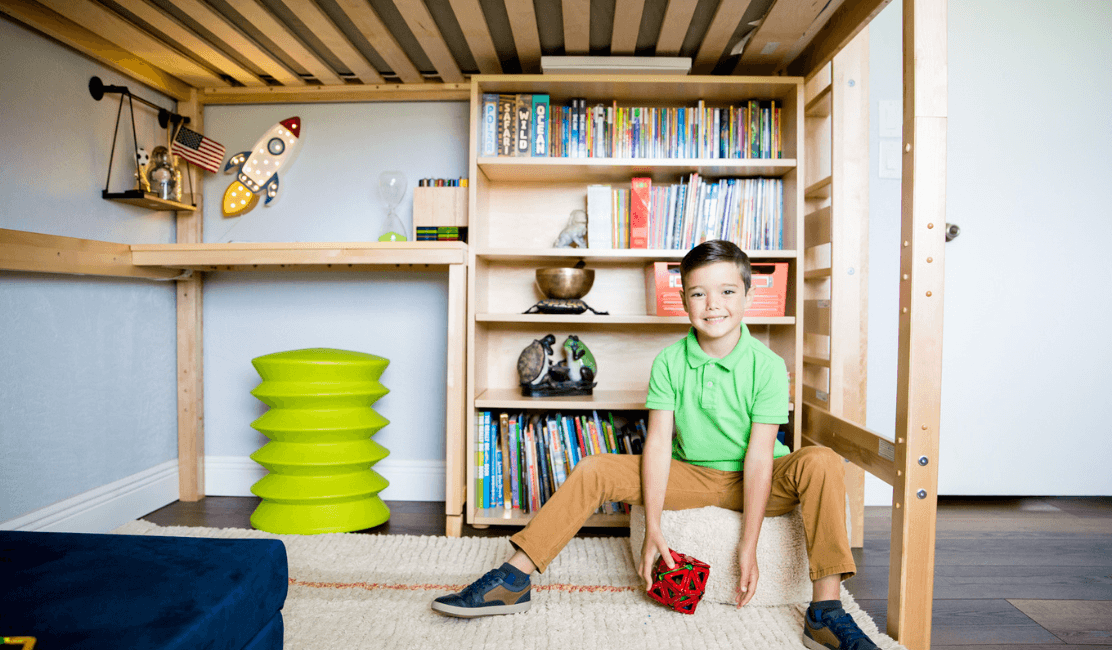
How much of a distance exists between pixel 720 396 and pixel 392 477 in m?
1.43

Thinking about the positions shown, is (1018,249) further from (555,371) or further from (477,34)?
(477,34)

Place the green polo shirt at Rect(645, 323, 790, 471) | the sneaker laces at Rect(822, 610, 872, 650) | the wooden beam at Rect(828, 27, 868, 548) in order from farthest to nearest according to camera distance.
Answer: the wooden beam at Rect(828, 27, 868, 548) < the green polo shirt at Rect(645, 323, 790, 471) < the sneaker laces at Rect(822, 610, 872, 650)

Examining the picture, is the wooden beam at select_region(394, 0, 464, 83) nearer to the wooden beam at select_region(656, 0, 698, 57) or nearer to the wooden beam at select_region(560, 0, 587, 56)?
the wooden beam at select_region(560, 0, 587, 56)

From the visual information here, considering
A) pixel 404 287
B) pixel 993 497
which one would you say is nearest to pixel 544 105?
pixel 404 287

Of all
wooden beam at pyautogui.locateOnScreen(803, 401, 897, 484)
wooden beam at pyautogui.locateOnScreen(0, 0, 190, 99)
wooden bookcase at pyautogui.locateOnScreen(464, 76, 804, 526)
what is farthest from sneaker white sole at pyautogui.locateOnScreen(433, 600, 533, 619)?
wooden beam at pyautogui.locateOnScreen(0, 0, 190, 99)

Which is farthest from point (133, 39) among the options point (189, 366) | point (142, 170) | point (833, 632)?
point (833, 632)

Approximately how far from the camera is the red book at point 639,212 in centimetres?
203

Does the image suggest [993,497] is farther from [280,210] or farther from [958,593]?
[280,210]

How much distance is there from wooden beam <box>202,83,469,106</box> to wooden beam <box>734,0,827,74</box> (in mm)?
1026

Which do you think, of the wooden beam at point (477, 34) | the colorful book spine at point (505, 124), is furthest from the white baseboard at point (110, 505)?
A: the wooden beam at point (477, 34)

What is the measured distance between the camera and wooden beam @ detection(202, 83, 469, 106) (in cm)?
223

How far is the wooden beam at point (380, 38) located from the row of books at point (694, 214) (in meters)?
0.79

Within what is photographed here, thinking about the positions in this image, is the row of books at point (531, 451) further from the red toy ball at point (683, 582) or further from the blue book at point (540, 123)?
the blue book at point (540, 123)

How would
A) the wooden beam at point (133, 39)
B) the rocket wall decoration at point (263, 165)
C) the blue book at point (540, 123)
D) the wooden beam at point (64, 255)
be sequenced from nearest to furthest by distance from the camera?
the wooden beam at point (64, 255), the wooden beam at point (133, 39), the blue book at point (540, 123), the rocket wall decoration at point (263, 165)
